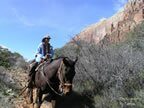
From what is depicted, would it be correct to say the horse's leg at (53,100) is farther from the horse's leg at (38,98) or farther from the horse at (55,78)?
the horse's leg at (38,98)

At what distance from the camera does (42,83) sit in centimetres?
1420

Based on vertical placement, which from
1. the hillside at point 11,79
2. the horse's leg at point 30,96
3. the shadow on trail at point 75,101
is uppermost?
the hillside at point 11,79

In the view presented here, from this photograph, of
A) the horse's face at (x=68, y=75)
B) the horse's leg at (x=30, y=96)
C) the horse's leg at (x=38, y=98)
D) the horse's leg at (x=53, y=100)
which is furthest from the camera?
the horse's leg at (x=30, y=96)

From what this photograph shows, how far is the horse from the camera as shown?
12.6 meters

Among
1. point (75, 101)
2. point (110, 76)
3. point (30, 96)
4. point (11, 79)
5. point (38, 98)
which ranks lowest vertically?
point (75, 101)

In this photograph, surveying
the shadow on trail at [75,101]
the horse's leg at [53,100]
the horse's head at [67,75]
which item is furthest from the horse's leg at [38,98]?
the horse's head at [67,75]

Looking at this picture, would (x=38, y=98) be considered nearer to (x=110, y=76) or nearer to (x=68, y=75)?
(x=68, y=75)

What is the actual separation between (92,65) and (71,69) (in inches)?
77.9

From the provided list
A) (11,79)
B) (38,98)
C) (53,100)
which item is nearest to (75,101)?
(53,100)

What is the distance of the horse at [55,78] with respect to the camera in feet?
41.4

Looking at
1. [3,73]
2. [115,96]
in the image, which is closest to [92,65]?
[115,96]

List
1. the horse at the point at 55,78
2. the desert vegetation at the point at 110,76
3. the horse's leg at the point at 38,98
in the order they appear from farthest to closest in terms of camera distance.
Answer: the horse's leg at the point at 38,98 → the horse at the point at 55,78 → the desert vegetation at the point at 110,76

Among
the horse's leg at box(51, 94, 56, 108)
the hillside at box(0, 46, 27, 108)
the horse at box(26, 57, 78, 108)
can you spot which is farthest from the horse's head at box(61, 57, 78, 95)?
the hillside at box(0, 46, 27, 108)

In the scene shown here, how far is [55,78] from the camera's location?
45.3 ft
